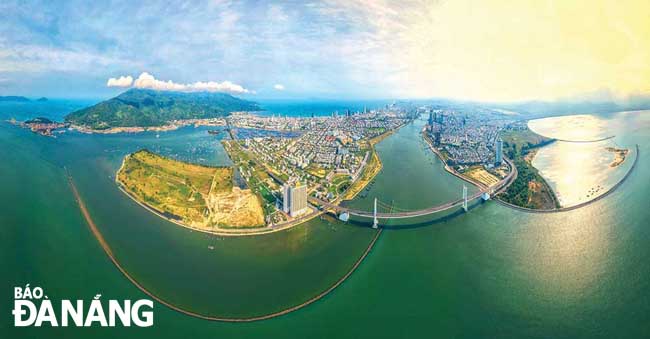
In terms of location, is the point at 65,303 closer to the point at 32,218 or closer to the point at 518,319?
the point at 32,218

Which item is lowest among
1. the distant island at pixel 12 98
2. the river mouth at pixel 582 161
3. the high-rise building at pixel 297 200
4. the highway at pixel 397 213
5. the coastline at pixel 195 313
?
the coastline at pixel 195 313

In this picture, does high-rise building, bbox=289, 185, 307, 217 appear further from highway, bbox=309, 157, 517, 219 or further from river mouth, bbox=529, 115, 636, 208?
river mouth, bbox=529, 115, 636, 208

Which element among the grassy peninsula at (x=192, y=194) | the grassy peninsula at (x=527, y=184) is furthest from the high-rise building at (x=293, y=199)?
the grassy peninsula at (x=527, y=184)

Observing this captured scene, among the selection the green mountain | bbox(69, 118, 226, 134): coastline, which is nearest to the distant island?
the green mountain

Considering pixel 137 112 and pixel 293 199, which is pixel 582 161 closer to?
pixel 293 199

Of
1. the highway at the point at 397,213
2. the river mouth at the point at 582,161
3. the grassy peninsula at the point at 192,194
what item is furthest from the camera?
the river mouth at the point at 582,161

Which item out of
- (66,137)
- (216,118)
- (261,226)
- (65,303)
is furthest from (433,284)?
(216,118)

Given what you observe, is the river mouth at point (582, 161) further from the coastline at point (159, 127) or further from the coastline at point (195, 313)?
the coastline at point (159, 127)
